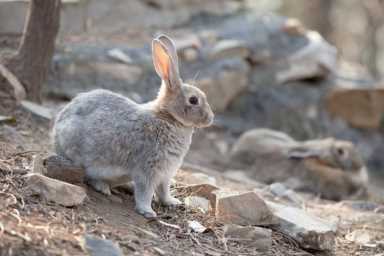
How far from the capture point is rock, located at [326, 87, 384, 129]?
12531 mm

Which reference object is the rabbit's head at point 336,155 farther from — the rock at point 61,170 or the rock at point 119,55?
the rock at point 61,170

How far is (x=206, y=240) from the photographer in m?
5.11

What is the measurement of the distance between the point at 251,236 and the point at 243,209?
10.9 inches

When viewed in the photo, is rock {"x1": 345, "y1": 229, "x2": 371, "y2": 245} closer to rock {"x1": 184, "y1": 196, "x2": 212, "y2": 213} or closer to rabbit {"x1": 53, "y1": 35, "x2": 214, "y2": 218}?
rock {"x1": 184, "y1": 196, "x2": 212, "y2": 213}

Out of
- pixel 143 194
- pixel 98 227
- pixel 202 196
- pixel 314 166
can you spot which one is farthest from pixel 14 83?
pixel 314 166

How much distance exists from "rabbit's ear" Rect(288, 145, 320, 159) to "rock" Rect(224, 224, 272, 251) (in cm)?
469

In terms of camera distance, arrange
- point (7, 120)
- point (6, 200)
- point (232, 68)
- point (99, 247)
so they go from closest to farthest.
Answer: point (99, 247) → point (6, 200) → point (7, 120) → point (232, 68)

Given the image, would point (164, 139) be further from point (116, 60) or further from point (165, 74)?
point (116, 60)

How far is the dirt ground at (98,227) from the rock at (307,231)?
0.23ft

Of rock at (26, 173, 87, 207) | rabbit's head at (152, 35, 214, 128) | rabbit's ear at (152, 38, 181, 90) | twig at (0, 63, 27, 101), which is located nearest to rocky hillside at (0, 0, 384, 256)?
rock at (26, 173, 87, 207)

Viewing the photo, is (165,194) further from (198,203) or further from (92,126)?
(92,126)

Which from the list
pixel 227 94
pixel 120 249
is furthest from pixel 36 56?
pixel 227 94

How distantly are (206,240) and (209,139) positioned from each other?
5.95 m

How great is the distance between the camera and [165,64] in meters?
5.49
